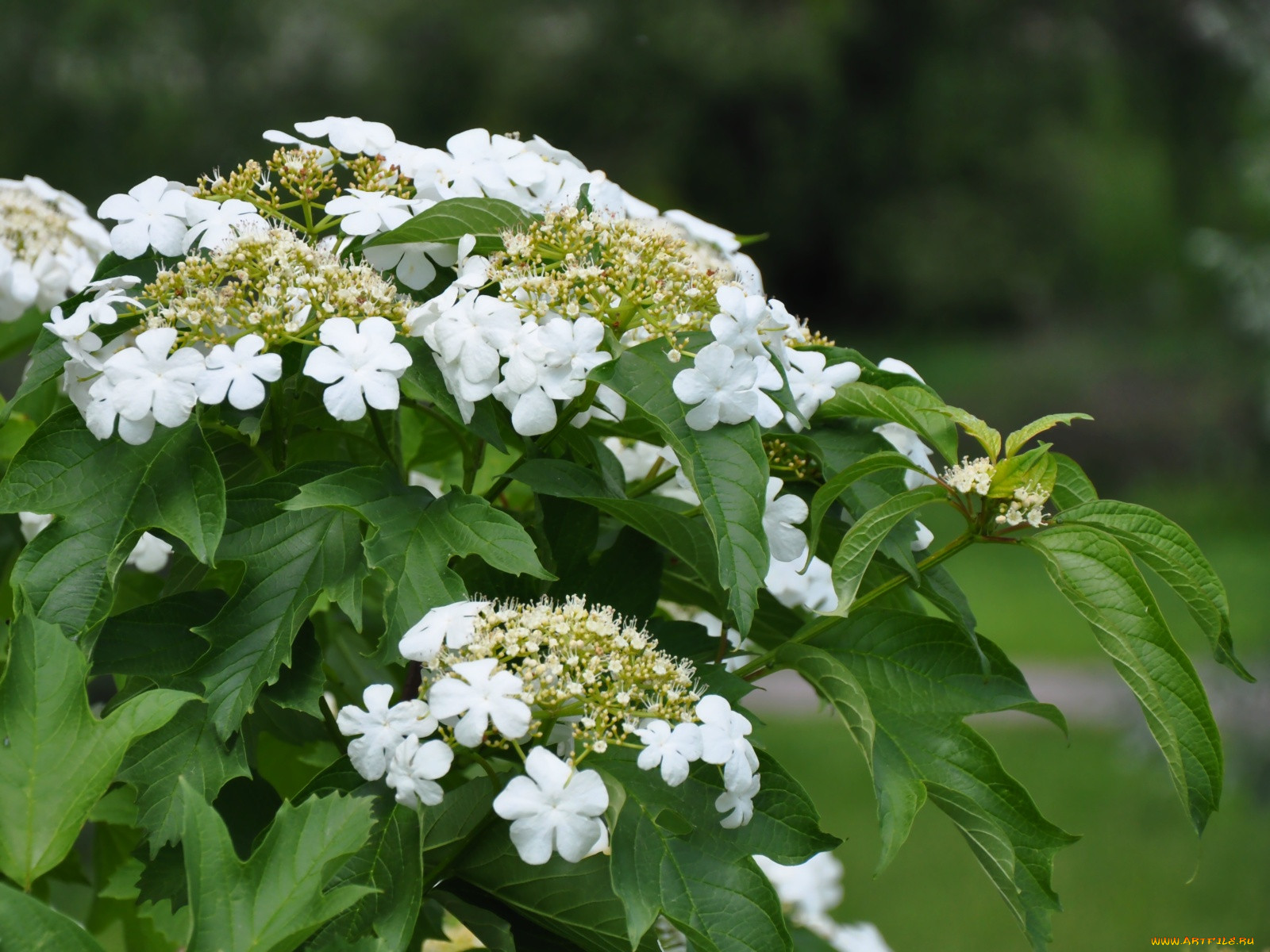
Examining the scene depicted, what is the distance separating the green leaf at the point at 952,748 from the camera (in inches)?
26.1

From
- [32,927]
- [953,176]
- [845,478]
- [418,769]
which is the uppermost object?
[953,176]

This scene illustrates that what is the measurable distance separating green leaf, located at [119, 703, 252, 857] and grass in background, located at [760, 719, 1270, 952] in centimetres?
296

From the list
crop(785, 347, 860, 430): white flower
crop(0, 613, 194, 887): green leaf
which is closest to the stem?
crop(785, 347, 860, 430): white flower

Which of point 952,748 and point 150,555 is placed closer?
point 952,748

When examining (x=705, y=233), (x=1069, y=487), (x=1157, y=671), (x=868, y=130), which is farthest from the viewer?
(x=868, y=130)

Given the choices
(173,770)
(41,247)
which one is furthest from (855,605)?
(41,247)

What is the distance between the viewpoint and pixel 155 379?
0.61m

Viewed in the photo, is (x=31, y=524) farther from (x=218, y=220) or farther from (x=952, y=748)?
(x=952, y=748)

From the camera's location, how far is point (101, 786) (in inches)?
22.7

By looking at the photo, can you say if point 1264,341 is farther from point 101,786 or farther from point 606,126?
point 101,786

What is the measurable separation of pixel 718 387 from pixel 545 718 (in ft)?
0.61

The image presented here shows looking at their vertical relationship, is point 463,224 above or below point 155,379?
above

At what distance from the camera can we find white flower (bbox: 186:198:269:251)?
0.67 meters

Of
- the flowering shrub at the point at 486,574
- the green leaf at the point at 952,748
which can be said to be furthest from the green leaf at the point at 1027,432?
the green leaf at the point at 952,748
